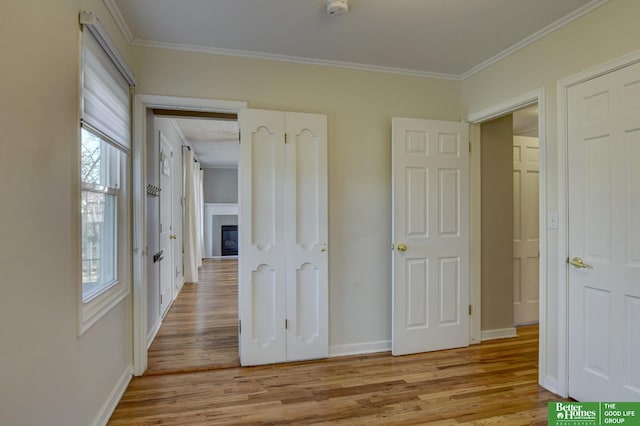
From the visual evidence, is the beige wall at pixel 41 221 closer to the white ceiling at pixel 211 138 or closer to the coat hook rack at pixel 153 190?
the coat hook rack at pixel 153 190

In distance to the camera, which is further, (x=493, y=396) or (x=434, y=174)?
(x=434, y=174)

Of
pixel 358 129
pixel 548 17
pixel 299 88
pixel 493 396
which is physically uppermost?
pixel 548 17

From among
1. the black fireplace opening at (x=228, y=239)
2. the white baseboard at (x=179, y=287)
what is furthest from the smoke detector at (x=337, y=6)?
the black fireplace opening at (x=228, y=239)

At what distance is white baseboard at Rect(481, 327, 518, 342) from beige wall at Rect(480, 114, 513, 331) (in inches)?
1.1

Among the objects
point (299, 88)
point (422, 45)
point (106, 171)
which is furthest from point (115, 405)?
point (422, 45)

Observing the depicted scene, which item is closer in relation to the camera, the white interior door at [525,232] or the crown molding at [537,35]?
the crown molding at [537,35]

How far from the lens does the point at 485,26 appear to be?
2.44 meters

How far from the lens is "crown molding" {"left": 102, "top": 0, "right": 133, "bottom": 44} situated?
213 centimetres

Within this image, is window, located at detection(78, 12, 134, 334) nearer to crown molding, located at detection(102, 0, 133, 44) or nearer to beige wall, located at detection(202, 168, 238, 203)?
crown molding, located at detection(102, 0, 133, 44)

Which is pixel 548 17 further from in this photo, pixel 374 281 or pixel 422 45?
pixel 374 281

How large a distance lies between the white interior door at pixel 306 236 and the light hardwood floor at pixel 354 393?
24cm

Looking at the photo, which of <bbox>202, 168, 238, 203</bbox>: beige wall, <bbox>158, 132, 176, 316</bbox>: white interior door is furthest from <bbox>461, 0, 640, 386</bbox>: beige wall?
<bbox>202, 168, 238, 203</bbox>: beige wall

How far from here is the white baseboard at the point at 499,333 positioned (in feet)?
11.2

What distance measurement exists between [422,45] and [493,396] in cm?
264
